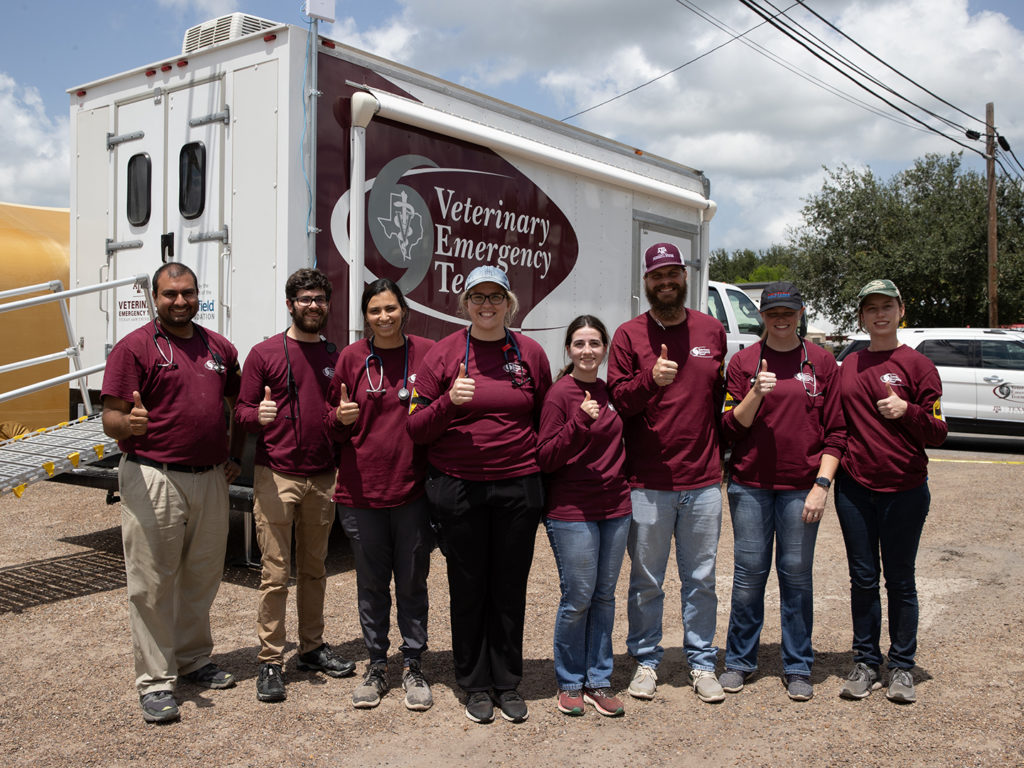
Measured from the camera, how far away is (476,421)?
356cm

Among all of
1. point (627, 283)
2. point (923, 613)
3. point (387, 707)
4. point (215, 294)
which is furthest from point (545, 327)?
point (387, 707)

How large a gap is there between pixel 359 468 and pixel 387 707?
1028mm

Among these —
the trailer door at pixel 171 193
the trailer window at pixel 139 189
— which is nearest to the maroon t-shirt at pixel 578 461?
the trailer door at pixel 171 193

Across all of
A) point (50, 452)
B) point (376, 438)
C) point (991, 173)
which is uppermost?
point (991, 173)

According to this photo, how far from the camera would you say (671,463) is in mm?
3756

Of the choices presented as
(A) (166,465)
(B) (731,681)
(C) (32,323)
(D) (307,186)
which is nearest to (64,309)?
(D) (307,186)

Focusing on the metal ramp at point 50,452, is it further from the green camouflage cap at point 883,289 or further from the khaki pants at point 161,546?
the green camouflage cap at point 883,289

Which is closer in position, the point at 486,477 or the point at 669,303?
the point at 486,477

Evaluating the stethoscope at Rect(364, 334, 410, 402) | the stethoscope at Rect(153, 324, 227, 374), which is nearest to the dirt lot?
the stethoscope at Rect(364, 334, 410, 402)

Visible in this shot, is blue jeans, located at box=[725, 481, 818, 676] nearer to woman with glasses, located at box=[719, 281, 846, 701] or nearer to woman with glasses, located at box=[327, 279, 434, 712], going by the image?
woman with glasses, located at box=[719, 281, 846, 701]

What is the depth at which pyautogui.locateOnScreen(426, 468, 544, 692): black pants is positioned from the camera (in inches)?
140

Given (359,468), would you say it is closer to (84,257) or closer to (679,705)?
(679,705)

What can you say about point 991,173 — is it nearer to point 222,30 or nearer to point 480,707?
point 222,30

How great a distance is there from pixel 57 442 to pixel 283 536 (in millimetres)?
2532
